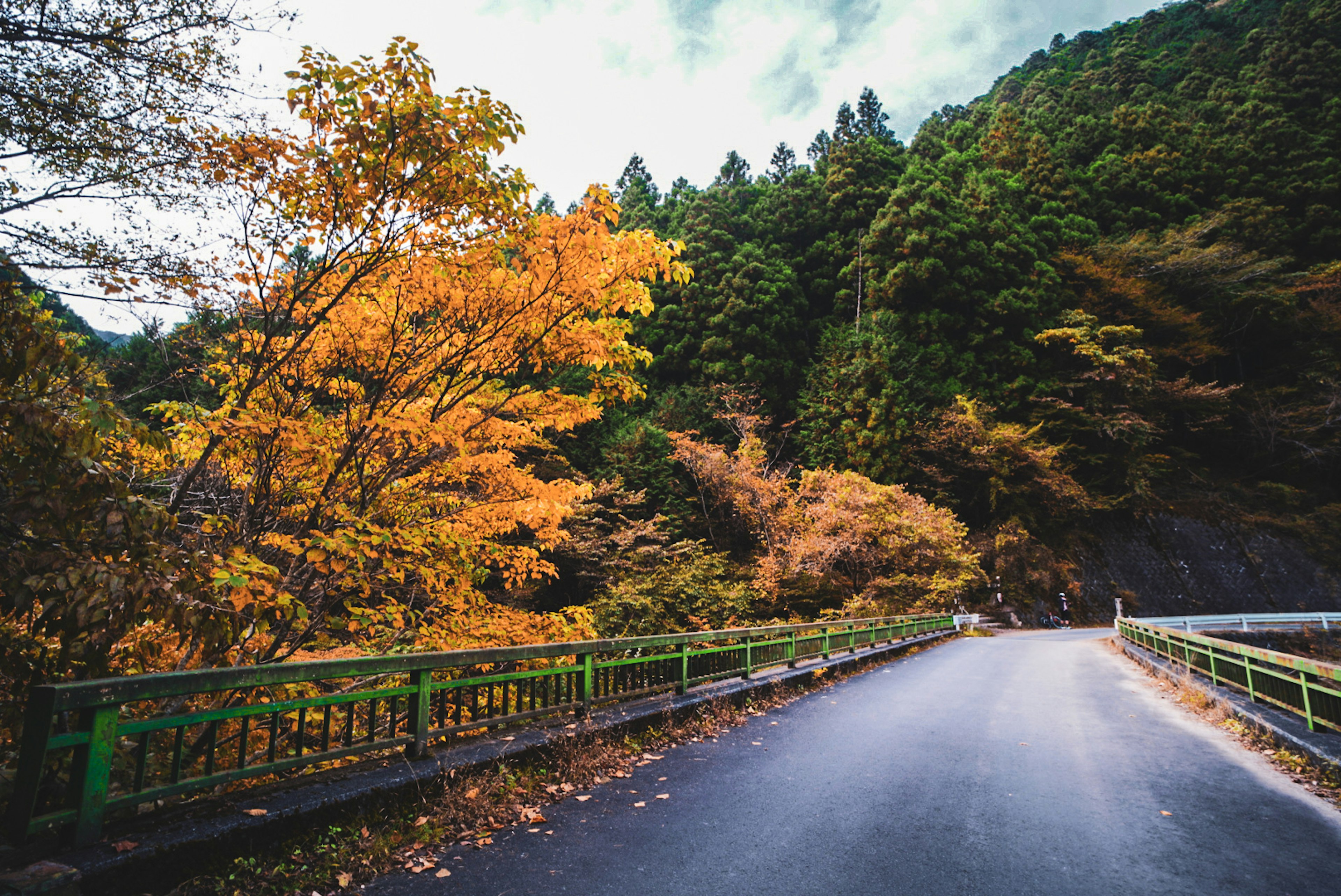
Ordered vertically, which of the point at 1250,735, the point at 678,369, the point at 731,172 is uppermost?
the point at 731,172

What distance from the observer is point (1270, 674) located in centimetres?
743

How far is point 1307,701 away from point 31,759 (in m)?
10.00

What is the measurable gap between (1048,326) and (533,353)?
4203 cm

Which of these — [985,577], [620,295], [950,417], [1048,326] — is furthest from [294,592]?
[1048,326]

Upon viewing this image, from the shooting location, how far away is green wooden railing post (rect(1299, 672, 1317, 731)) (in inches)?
241

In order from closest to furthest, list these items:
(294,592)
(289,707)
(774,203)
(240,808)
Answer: (240,808) → (289,707) → (294,592) → (774,203)

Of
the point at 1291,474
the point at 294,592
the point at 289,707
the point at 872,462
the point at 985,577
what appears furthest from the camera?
the point at 1291,474

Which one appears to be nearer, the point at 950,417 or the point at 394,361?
the point at 394,361

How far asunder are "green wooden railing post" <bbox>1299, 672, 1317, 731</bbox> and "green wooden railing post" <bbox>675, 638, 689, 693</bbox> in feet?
21.5

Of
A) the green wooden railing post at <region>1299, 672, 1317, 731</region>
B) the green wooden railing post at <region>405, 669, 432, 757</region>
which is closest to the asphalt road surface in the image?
the green wooden railing post at <region>1299, 672, 1317, 731</region>

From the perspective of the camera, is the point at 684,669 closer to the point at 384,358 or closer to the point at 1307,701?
the point at 384,358

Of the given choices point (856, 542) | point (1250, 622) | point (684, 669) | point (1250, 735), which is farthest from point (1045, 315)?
point (684, 669)

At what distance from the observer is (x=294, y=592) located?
5.32 m

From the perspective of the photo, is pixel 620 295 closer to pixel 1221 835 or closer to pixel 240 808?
pixel 240 808
